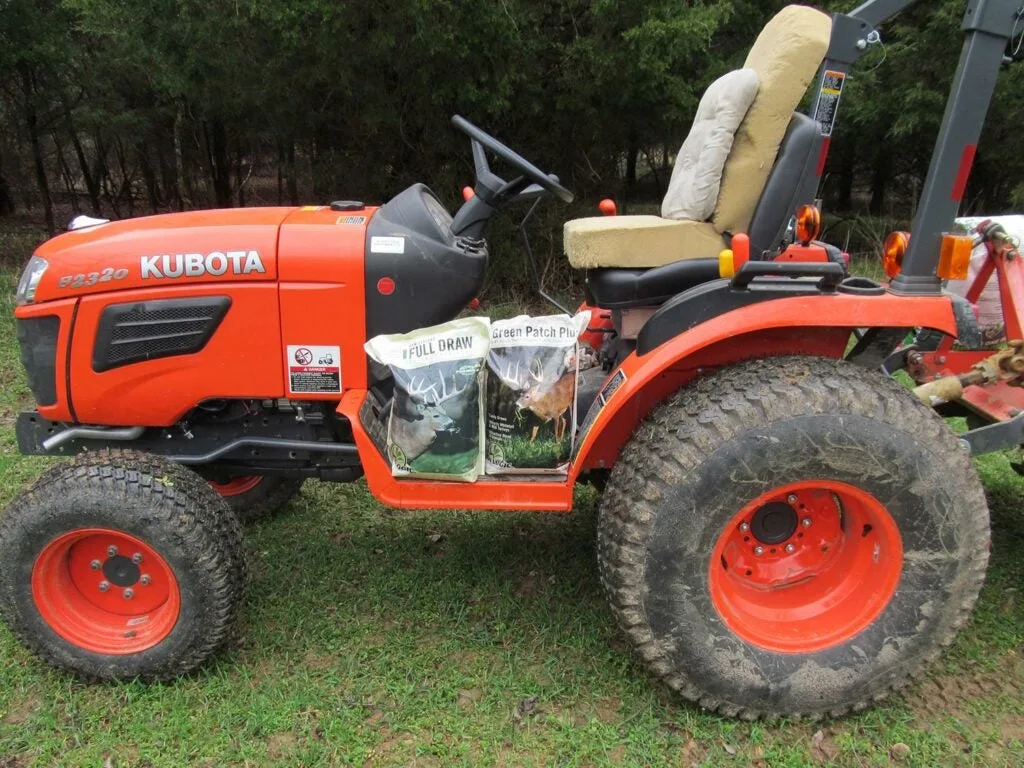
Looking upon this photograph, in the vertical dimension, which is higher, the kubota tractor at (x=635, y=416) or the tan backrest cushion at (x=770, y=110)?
the tan backrest cushion at (x=770, y=110)

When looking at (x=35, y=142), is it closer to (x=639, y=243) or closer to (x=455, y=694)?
(x=639, y=243)

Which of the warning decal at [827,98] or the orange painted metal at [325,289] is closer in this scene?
the orange painted metal at [325,289]

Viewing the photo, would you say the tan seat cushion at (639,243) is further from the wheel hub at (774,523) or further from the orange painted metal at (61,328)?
the orange painted metal at (61,328)

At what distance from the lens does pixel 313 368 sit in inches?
90.5

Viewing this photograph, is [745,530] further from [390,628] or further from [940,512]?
[390,628]

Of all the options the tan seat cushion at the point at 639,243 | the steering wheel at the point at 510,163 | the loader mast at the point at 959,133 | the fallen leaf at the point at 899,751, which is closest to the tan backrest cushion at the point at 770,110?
the tan seat cushion at the point at 639,243

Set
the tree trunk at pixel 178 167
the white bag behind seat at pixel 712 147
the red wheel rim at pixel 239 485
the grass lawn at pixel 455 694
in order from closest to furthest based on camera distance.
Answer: the grass lawn at pixel 455 694 < the white bag behind seat at pixel 712 147 < the red wheel rim at pixel 239 485 < the tree trunk at pixel 178 167

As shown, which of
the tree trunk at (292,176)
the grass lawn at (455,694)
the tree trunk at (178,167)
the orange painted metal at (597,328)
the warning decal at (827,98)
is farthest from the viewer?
the tree trunk at (178,167)

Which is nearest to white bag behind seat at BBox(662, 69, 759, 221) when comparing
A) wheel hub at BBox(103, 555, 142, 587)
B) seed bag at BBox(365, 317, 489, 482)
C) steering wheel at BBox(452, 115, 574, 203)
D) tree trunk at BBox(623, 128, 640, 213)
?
steering wheel at BBox(452, 115, 574, 203)

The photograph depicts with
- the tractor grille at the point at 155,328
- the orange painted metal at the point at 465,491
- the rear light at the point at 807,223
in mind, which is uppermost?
the rear light at the point at 807,223

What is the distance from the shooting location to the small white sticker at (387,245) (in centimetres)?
226

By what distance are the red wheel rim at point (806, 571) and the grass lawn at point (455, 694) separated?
10.8 inches

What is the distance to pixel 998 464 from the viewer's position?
366 centimetres

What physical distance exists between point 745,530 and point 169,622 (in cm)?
174
